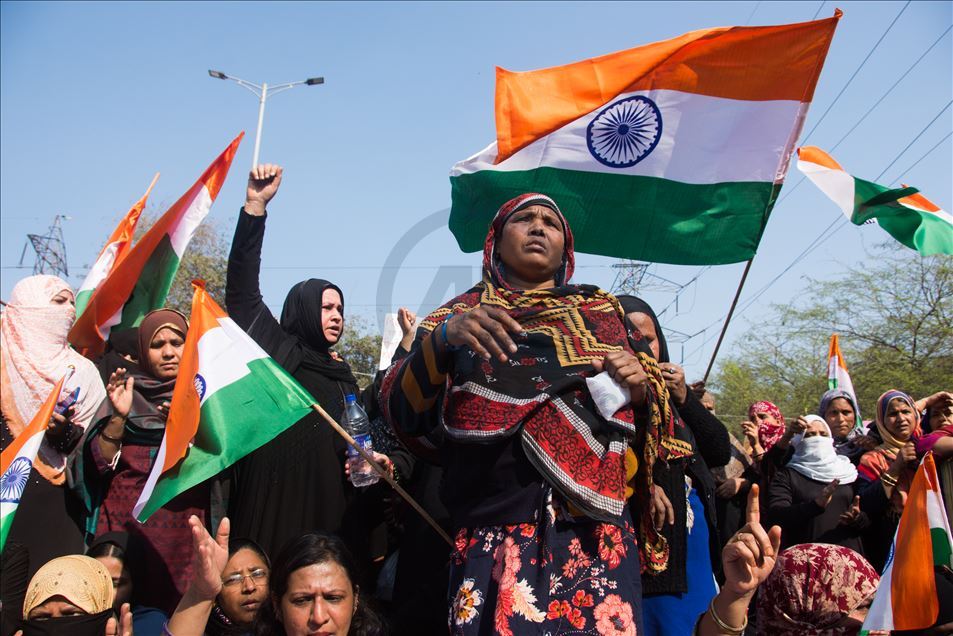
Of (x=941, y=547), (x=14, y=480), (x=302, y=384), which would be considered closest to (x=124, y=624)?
(x=14, y=480)

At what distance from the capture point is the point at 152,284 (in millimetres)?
5926

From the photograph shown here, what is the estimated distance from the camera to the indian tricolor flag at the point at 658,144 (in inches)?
169

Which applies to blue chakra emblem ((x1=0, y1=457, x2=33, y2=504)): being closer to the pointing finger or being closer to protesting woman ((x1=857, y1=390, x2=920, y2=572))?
the pointing finger

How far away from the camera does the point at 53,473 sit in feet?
13.6

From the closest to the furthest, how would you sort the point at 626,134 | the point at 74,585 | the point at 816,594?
the point at 816,594 < the point at 74,585 < the point at 626,134

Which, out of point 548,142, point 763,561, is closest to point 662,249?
point 548,142

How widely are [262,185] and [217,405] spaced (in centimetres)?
122

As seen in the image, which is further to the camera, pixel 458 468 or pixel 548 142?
pixel 548 142

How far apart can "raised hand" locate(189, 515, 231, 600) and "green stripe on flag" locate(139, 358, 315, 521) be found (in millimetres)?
585

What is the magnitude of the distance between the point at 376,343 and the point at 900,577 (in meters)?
35.0

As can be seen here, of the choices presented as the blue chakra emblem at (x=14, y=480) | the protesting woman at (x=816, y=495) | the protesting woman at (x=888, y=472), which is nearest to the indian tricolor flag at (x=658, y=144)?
the protesting woman at (x=888, y=472)

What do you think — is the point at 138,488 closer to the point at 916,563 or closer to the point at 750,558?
the point at 750,558

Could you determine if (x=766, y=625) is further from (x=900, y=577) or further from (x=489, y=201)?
(x=489, y=201)

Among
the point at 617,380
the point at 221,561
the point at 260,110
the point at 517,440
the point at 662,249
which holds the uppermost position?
the point at 260,110
